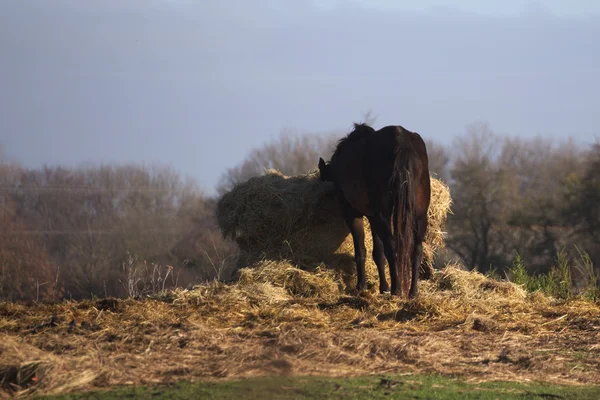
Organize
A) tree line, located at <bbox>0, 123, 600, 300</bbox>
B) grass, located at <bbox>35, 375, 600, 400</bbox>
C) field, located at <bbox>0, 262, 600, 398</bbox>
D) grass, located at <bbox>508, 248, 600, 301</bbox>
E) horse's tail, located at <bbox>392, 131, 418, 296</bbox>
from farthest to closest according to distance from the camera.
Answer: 1. tree line, located at <bbox>0, 123, 600, 300</bbox>
2. grass, located at <bbox>508, 248, 600, 301</bbox>
3. horse's tail, located at <bbox>392, 131, 418, 296</bbox>
4. field, located at <bbox>0, 262, 600, 398</bbox>
5. grass, located at <bbox>35, 375, 600, 400</bbox>

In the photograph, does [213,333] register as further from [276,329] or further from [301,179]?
[301,179]

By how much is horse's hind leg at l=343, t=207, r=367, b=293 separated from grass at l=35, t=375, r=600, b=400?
4.42 m

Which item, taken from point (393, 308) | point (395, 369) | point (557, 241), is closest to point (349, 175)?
point (393, 308)

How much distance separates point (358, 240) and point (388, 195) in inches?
55.6

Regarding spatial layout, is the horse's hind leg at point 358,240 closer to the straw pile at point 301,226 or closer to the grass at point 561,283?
the straw pile at point 301,226

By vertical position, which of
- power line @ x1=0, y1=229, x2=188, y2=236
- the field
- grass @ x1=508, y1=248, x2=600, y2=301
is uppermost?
the field

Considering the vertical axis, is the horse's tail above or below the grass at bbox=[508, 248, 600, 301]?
above

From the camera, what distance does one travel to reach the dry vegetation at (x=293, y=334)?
5.59m

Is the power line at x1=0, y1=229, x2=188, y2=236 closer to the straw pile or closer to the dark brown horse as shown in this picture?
the straw pile

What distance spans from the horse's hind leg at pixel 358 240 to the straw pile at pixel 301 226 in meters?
0.41

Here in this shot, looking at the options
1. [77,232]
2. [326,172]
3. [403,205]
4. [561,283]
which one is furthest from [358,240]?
[77,232]

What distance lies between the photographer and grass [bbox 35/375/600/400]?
4949 millimetres

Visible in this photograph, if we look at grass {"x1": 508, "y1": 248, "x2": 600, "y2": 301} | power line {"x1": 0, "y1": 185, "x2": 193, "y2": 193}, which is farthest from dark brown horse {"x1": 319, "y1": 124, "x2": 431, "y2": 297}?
power line {"x1": 0, "y1": 185, "x2": 193, "y2": 193}

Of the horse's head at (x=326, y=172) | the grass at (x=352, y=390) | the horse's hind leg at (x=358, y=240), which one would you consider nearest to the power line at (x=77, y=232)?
the horse's head at (x=326, y=172)
